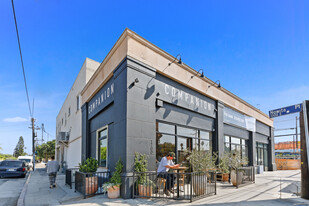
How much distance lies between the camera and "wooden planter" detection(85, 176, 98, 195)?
343 inches

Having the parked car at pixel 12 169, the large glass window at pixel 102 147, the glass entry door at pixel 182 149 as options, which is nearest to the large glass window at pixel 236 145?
the glass entry door at pixel 182 149

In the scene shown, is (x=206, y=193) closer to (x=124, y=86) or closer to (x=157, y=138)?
(x=157, y=138)

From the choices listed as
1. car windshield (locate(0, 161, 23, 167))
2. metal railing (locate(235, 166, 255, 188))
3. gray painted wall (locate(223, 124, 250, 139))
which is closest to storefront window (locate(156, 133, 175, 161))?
metal railing (locate(235, 166, 255, 188))

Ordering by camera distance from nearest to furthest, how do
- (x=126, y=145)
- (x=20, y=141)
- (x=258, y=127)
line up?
(x=126, y=145) < (x=258, y=127) < (x=20, y=141)

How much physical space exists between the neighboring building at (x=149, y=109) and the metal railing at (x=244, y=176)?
2465mm

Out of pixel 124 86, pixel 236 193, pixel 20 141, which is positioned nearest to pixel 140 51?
pixel 124 86

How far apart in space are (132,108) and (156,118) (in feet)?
5.25

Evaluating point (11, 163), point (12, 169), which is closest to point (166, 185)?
point (12, 169)

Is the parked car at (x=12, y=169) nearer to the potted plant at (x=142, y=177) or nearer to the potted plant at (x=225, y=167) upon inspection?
the potted plant at (x=142, y=177)

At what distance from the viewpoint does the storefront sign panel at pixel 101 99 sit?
10891 mm

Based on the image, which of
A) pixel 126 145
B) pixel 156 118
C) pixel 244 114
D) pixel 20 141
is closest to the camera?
pixel 126 145

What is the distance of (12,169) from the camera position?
18203mm

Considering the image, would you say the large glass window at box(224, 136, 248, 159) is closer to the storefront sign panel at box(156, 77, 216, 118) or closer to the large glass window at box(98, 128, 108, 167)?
the storefront sign panel at box(156, 77, 216, 118)

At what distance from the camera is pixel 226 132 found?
50.9 ft
